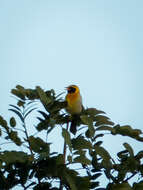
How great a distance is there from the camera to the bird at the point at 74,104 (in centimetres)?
262

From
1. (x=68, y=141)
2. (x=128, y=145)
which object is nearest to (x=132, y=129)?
(x=128, y=145)

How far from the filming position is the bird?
8.61 feet

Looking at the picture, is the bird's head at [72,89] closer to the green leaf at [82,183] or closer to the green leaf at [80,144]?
the green leaf at [80,144]

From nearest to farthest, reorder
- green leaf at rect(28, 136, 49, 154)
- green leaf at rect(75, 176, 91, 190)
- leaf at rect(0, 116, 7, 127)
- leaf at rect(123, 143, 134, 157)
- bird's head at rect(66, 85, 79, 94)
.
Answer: green leaf at rect(75, 176, 91, 190)
green leaf at rect(28, 136, 49, 154)
leaf at rect(123, 143, 134, 157)
leaf at rect(0, 116, 7, 127)
bird's head at rect(66, 85, 79, 94)

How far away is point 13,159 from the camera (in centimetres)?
208

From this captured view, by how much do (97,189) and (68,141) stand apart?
13.7 inches

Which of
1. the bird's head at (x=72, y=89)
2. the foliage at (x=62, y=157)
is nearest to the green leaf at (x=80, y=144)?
the foliage at (x=62, y=157)

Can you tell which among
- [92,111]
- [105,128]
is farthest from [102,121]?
[92,111]

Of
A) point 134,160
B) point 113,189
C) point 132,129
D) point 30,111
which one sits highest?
point 30,111

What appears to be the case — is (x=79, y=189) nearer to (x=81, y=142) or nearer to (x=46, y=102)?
(x=81, y=142)

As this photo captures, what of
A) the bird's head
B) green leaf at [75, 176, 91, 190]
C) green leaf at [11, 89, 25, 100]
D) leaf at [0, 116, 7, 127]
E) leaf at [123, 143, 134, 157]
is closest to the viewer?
green leaf at [75, 176, 91, 190]

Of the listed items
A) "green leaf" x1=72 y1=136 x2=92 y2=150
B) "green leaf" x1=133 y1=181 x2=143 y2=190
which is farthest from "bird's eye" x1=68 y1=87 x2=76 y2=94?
"green leaf" x1=133 y1=181 x2=143 y2=190

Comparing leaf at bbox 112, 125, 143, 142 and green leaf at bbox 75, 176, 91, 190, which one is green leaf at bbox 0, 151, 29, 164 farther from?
leaf at bbox 112, 125, 143, 142

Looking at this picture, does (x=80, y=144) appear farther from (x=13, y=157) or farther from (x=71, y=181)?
(x=13, y=157)
